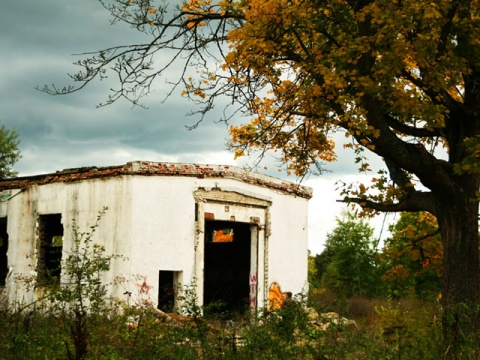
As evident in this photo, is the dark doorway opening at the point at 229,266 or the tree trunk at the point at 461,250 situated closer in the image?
the tree trunk at the point at 461,250

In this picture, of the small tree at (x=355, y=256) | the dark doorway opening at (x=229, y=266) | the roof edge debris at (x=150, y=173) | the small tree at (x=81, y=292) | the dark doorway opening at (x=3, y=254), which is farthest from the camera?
the small tree at (x=355, y=256)

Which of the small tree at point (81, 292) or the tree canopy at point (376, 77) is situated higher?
the tree canopy at point (376, 77)

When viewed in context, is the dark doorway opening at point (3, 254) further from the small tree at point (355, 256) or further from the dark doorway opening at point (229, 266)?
the small tree at point (355, 256)

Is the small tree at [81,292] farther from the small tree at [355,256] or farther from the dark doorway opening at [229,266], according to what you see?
the small tree at [355,256]

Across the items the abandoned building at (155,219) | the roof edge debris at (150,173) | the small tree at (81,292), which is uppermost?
the roof edge debris at (150,173)

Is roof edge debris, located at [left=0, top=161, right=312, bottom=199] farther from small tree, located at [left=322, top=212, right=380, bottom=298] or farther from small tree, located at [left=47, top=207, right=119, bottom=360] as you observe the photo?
small tree, located at [left=322, top=212, right=380, bottom=298]

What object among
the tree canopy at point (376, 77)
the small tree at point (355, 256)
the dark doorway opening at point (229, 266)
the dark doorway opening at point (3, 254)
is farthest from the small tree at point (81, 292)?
the small tree at point (355, 256)

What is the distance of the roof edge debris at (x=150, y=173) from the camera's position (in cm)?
1811

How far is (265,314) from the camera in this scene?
24.9ft

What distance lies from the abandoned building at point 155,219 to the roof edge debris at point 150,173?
0.03 metres

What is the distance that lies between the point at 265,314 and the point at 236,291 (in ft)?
57.4

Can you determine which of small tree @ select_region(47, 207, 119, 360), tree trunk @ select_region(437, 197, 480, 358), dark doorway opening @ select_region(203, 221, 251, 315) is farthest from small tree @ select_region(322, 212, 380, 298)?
small tree @ select_region(47, 207, 119, 360)

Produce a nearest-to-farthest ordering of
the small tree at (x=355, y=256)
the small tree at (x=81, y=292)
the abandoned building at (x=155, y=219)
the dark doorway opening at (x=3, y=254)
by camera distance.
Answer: the small tree at (x=81, y=292) → the abandoned building at (x=155, y=219) → the dark doorway opening at (x=3, y=254) → the small tree at (x=355, y=256)

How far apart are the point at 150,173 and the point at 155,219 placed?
50.2 inches
